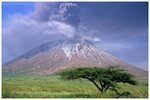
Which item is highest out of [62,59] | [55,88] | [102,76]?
[62,59]

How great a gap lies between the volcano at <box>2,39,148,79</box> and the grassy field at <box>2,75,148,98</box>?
0.14 metres

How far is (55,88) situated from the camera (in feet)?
29.1

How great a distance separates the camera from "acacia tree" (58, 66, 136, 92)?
8.91 m

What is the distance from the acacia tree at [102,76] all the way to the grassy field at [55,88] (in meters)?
0.07

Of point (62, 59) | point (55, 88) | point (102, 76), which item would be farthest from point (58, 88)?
point (102, 76)

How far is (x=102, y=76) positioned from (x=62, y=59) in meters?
0.71

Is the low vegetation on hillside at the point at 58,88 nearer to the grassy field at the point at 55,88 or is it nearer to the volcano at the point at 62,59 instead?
the grassy field at the point at 55,88

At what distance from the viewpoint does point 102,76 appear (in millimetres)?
8930

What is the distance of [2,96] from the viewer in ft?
28.7

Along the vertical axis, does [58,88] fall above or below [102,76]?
below

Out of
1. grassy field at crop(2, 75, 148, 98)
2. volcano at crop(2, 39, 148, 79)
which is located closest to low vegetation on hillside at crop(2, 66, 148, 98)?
grassy field at crop(2, 75, 148, 98)

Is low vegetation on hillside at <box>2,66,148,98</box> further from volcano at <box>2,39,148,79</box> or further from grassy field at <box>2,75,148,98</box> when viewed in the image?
volcano at <box>2,39,148,79</box>

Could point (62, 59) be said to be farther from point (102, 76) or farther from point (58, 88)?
point (102, 76)

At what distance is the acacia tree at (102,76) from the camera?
29.2 feet
